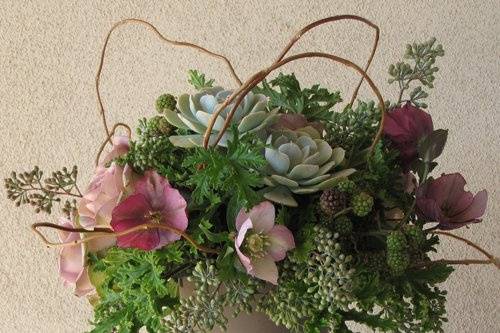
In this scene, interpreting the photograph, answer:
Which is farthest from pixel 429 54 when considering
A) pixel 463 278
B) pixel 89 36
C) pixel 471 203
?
pixel 89 36

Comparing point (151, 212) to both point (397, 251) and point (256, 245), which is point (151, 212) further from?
point (397, 251)

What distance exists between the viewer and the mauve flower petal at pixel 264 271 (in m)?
0.54

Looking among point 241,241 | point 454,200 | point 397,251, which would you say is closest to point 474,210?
point 454,200

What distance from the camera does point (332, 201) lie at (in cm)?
55

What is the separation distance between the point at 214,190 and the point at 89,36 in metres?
0.63

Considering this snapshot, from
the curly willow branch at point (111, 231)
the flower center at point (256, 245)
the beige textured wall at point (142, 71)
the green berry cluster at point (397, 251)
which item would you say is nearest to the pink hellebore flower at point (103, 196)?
the curly willow branch at point (111, 231)

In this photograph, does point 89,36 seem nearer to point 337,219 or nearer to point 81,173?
point 81,173

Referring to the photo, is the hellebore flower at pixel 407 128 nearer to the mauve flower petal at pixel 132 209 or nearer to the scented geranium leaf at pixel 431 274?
the scented geranium leaf at pixel 431 274

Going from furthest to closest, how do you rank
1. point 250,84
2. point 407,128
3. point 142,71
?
1. point 142,71
2. point 407,128
3. point 250,84

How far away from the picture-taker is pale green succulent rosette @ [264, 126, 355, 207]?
56 centimetres

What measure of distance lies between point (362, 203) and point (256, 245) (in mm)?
89

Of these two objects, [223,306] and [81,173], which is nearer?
[223,306]

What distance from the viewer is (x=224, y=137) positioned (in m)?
0.57

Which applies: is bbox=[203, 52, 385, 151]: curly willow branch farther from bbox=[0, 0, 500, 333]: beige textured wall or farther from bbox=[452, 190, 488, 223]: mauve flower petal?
bbox=[0, 0, 500, 333]: beige textured wall
